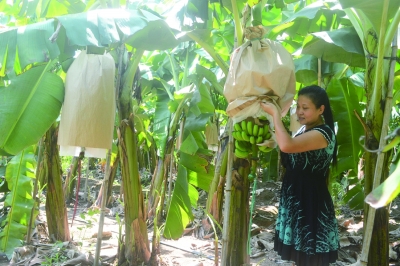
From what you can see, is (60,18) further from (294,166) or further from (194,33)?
(294,166)

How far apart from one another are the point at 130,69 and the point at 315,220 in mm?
1576

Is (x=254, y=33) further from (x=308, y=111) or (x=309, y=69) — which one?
(x=309, y=69)

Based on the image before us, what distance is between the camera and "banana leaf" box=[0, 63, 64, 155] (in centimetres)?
202

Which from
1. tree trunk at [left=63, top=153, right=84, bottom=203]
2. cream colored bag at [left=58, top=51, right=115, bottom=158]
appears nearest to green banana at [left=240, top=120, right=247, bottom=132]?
cream colored bag at [left=58, top=51, right=115, bottom=158]

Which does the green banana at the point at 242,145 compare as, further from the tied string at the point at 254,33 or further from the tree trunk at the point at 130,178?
the tree trunk at the point at 130,178

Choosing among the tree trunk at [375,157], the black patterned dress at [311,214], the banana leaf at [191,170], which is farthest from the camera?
the banana leaf at [191,170]

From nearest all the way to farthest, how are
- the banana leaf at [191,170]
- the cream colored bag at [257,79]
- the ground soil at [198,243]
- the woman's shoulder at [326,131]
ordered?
the cream colored bag at [257,79], the woman's shoulder at [326,131], the banana leaf at [191,170], the ground soil at [198,243]

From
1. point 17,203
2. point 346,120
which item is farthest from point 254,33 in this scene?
point 17,203

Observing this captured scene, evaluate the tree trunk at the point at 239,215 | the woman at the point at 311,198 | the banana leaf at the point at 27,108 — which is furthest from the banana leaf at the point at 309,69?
the banana leaf at the point at 27,108

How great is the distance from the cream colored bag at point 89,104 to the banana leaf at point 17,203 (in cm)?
134

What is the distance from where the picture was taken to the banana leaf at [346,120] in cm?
286

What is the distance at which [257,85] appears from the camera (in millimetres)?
1498

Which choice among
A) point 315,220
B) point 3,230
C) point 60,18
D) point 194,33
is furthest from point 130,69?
point 3,230

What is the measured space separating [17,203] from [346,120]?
2925mm
